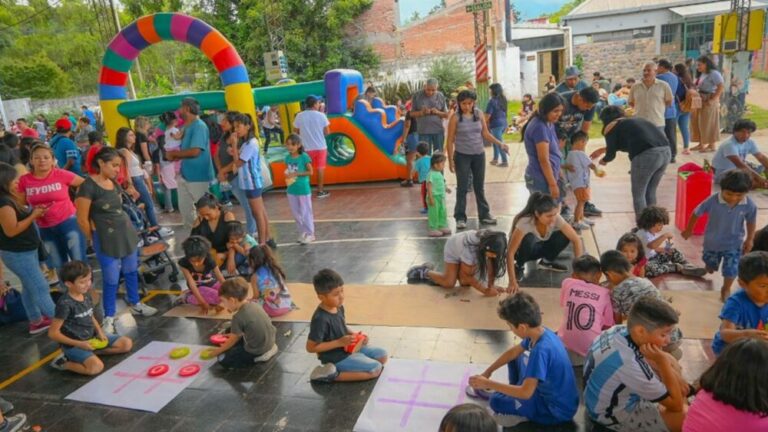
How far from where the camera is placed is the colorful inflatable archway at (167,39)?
30.8 feet

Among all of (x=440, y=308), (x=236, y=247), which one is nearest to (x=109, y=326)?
(x=236, y=247)

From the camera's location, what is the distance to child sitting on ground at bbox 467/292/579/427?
3.12m

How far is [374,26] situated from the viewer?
1090 inches

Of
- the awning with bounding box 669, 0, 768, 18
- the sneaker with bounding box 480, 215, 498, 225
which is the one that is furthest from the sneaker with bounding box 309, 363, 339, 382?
the awning with bounding box 669, 0, 768, 18

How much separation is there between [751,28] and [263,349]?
39.4 ft

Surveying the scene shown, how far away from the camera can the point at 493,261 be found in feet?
17.0

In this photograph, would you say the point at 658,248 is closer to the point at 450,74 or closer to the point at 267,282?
the point at 267,282

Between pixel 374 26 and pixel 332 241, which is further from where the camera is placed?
pixel 374 26

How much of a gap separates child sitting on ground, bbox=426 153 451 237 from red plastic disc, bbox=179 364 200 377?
3.62 m

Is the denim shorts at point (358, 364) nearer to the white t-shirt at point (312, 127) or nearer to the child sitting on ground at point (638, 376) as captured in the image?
the child sitting on ground at point (638, 376)

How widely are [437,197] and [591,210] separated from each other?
85.6 inches

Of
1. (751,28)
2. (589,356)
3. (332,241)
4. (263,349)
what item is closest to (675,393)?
(589,356)

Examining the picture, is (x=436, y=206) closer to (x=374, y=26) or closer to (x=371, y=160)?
(x=371, y=160)

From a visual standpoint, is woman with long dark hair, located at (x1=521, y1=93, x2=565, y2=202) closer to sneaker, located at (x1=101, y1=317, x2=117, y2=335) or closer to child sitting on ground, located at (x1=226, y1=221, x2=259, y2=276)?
child sitting on ground, located at (x1=226, y1=221, x2=259, y2=276)
